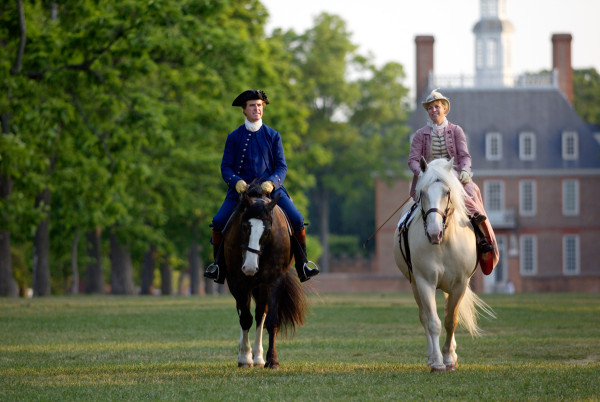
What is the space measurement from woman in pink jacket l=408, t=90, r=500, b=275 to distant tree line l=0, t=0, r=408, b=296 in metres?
13.1

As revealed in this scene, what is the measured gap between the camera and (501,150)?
7350cm

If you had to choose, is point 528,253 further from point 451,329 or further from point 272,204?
point 272,204

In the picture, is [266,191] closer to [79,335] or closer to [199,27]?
[79,335]

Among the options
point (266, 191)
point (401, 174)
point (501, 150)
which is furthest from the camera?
point (501, 150)

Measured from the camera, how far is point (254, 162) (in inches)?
497

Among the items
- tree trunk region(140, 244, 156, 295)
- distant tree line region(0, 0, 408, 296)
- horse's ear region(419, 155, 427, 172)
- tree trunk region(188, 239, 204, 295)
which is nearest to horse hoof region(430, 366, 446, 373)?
horse's ear region(419, 155, 427, 172)

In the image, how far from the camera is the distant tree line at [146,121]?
25859mm

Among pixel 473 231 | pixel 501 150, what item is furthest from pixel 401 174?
pixel 473 231

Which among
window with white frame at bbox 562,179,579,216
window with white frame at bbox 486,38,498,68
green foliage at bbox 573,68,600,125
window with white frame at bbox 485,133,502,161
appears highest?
window with white frame at bbox 486,38,498,68

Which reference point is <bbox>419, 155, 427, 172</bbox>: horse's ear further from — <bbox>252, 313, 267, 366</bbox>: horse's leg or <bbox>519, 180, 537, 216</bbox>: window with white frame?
<bbox>519, 180, 537, 216</bbox>: window with white frame

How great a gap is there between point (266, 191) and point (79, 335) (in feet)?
22.3

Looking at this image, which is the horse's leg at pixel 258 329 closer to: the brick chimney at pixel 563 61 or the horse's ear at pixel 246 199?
the horse's ear at pixel 246 199

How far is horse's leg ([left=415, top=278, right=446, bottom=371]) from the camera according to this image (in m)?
11.6

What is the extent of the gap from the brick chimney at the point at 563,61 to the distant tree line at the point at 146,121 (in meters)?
11.2
